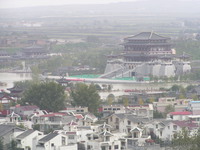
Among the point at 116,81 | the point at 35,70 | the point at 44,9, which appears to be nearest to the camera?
the point at 116,81

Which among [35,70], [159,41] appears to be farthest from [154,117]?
[159,41]

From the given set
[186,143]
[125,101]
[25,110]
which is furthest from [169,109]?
[186,143]

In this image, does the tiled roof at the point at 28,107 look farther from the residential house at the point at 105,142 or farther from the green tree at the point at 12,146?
the residential house at the point at 105,142

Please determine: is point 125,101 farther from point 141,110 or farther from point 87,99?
point 141,110

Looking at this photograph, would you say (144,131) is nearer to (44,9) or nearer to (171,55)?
(171,55)

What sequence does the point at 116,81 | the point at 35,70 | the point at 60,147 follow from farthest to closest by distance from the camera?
the point at 35,70 < the point at 116,81 < the point at 60,147

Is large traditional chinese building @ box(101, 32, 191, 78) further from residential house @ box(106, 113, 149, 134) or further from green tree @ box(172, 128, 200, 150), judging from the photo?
green tree @ box(172, 128, 200, 150)

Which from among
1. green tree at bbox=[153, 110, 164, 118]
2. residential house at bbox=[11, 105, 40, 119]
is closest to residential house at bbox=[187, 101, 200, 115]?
green tree at bbox=[153, 110, 164, 118]
